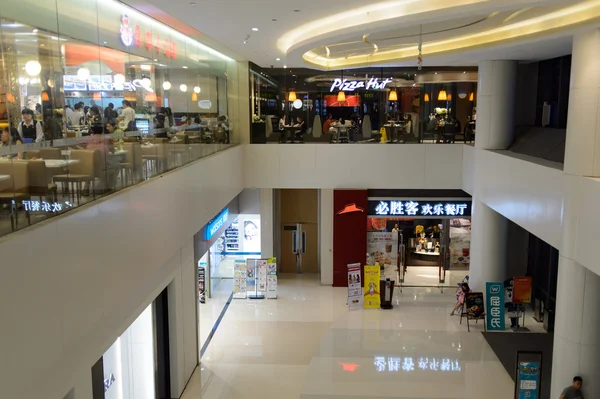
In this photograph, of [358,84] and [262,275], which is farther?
[358,84]

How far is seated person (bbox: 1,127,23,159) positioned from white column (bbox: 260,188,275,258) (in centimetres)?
1203

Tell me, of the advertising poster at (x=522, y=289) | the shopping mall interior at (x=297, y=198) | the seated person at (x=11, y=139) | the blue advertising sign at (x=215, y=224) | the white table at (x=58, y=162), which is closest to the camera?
the seated person at (x=11, y=139)

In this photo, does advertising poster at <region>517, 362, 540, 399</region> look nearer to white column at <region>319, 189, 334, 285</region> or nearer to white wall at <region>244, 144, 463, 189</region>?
white wall at <region>244, 144, 463, 189</region>

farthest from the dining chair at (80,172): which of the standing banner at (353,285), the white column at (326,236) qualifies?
the white column at (326,236)

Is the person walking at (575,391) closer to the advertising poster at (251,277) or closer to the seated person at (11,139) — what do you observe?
the seated person at (11,139)

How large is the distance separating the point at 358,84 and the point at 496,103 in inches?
179

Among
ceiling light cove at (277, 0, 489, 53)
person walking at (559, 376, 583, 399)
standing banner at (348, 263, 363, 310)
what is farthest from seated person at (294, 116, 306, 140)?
person walking at (559, 376, 583, 399)

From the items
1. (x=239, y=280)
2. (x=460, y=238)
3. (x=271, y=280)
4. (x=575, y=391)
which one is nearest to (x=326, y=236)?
(x=271, y=280)

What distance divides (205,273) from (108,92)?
810 cm

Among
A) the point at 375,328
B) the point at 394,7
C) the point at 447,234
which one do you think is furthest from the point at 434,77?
the point at 394,7

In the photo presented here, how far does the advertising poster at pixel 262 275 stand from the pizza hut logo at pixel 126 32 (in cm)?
808

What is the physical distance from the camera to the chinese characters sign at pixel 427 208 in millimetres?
15469

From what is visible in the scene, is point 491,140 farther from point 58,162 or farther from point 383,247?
point 58,162

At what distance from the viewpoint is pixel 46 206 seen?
15.8 feet
